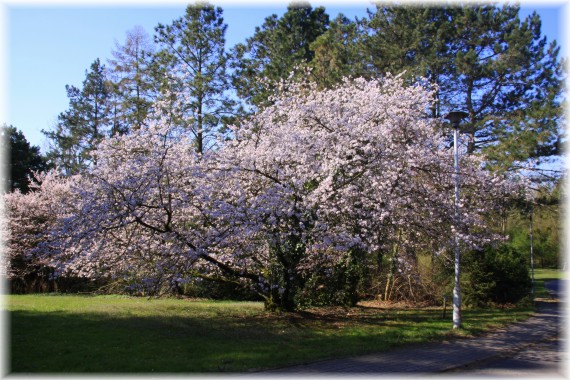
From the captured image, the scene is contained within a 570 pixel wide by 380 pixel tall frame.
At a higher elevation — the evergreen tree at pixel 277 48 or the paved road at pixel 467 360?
the evergreen tree at pixel 277 48

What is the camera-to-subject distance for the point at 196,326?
10.3m

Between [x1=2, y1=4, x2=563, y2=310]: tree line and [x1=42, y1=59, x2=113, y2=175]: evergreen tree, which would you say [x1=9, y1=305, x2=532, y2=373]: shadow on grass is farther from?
[x1=42, y1=59, x2=113, y2=175]: evergreen tree

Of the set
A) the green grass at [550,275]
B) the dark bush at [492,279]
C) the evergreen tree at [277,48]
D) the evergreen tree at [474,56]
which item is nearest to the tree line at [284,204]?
the dark bush at [492,279]

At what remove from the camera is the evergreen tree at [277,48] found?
24469mm

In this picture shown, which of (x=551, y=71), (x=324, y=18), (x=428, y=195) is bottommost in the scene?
(x=428, y=195)

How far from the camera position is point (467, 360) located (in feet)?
25.4

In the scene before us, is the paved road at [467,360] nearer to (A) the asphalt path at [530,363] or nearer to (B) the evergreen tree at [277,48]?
(A) the asphalt path at [530,363]

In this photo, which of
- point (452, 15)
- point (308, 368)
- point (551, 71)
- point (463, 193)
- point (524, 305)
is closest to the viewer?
point (308, 368)

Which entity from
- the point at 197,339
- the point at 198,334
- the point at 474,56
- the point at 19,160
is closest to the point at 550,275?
the point at 474,56

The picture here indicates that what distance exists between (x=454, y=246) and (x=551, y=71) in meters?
15.2

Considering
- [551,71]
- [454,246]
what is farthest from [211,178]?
[551,71]

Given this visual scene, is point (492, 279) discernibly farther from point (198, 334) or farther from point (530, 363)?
point (198, 334)

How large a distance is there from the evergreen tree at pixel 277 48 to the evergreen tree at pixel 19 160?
14.5 meters

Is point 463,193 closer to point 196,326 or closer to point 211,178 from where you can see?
point 211,178
